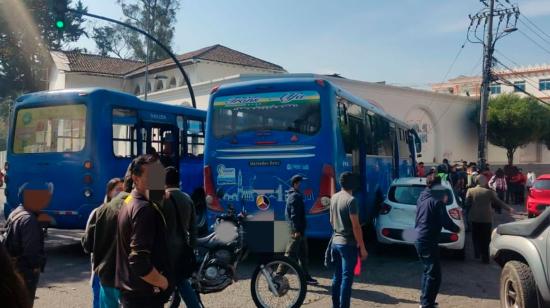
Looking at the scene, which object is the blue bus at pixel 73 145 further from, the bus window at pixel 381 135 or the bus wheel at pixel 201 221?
the bus window at pixel 381 135

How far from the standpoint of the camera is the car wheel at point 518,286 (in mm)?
5383

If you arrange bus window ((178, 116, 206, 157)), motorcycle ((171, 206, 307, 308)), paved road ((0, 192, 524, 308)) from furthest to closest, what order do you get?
bus window ((178, 116, 206, 157)) < paved road ((0, 192, 524, 308)) < motorcycle ((171, 206, 307, 308))

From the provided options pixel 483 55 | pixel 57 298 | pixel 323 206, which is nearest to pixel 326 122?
pixel 323 206

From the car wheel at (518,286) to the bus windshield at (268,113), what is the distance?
4.02 meters

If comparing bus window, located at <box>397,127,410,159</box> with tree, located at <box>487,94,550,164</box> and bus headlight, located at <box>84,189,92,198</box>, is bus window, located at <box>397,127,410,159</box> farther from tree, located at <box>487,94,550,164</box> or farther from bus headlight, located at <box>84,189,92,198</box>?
tree, located at <box>487,94,550,164</box>

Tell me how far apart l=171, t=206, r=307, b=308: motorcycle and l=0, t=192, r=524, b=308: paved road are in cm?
48

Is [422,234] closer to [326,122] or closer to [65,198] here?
[326,122]

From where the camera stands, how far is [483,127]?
2475 centimetres

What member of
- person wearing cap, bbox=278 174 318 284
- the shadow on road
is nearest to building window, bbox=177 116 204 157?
the shadow on road

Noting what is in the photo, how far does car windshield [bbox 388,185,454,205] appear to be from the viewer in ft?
33.9

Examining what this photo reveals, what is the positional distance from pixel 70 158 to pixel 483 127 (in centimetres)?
2067

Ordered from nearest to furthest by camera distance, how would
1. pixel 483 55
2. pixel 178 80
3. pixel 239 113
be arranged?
pixel 239 113 < pixel 483 55 < pixel 178 80

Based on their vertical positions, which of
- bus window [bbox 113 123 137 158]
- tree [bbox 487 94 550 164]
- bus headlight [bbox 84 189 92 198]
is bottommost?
bus headlight [bbox 84 189 92 198]

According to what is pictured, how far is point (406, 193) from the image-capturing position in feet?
34.6
